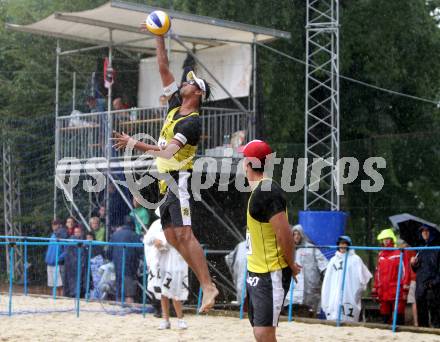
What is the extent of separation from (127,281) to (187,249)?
23.2ft

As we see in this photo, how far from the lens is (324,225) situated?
14.3 meters

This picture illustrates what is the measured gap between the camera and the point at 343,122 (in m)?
20.7

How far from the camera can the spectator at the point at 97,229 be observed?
1574cm

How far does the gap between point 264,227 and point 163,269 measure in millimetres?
5639

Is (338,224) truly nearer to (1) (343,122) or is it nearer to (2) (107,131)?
(2) (107,131)

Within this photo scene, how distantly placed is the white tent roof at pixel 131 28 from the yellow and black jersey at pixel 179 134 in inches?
250

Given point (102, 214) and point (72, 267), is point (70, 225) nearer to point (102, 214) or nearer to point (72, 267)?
point (102, 214)

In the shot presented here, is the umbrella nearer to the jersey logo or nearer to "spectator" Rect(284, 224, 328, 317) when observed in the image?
"spectator" Rect(284, 224, 328, 317)

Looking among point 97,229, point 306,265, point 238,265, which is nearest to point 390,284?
point 306,265

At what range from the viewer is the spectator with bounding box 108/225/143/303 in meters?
14.4

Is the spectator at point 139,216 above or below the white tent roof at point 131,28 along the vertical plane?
below

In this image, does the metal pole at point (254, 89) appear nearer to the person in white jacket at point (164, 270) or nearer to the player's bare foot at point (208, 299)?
the person in white jacket at point (164, 270)

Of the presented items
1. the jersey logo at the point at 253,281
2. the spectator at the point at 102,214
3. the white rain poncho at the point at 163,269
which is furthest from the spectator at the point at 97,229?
the jersey logo at the point at 253,281

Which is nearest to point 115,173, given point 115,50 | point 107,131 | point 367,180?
point 107,131
